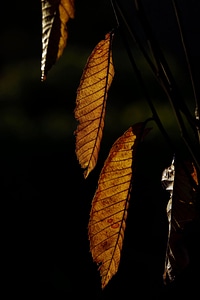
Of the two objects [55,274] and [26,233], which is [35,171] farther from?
[55,274]

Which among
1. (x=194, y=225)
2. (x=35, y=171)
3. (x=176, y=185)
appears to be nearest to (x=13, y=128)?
(x=35, y=171)

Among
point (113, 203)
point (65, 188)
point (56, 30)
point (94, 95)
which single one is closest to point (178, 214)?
point (113, 203)

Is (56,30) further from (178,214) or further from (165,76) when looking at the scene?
(178,214)

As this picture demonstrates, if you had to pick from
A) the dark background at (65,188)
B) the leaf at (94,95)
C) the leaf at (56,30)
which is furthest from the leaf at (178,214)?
the dark background at (65,188)

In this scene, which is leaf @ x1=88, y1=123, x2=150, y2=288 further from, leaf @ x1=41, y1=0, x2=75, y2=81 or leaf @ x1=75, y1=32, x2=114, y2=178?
leaf @ x1=41, y1=0, x2=75, y2=81

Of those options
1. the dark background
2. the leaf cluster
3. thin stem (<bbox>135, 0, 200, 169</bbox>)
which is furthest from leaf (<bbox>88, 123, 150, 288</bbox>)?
the dark background

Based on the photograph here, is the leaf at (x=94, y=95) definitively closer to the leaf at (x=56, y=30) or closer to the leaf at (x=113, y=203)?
the leaf at (x=113, y=203)
